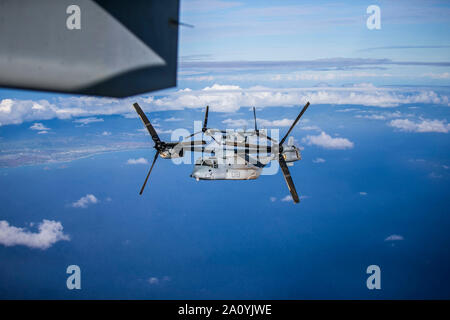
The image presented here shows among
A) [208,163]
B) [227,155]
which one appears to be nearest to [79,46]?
[227,155]

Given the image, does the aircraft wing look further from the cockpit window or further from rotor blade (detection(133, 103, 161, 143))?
the cockpit window

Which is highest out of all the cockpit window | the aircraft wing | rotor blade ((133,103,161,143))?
rotor blade ((133,103,161,143))

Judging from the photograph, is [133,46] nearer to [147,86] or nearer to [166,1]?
[147,86]

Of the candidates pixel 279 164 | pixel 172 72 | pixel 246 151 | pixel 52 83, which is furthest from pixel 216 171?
pixel 52 83

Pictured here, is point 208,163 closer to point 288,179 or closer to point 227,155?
point 227,155

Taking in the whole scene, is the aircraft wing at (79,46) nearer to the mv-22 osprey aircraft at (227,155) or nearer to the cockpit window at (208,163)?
the mv-22 osprey aircraft at (227,155)

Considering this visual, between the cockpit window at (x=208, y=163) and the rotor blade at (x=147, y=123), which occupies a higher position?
the rotor blade at (x=147, y=123)

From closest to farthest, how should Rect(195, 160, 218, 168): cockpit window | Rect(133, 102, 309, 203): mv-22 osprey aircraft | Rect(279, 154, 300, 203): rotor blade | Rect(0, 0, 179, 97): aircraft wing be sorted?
1. Rect(0, 0, 179, 97): aircraft wing
2. Rect(279, 154, 300, 203): rotor blade
3. Rect(133, 102, 309, 203): mv-22 osprey aircraft
4. Rect(195, 160, 218, 168): cockpit window

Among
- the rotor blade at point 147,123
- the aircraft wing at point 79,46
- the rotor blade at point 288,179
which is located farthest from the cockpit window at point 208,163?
the aircraft wing at point 79,46

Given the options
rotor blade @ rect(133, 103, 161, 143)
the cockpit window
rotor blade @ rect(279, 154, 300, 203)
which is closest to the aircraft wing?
rotor blade @ rect(279, 154, 300, 203)

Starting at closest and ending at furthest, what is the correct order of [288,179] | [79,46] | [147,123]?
[79,46], [288,179], [147,123]
